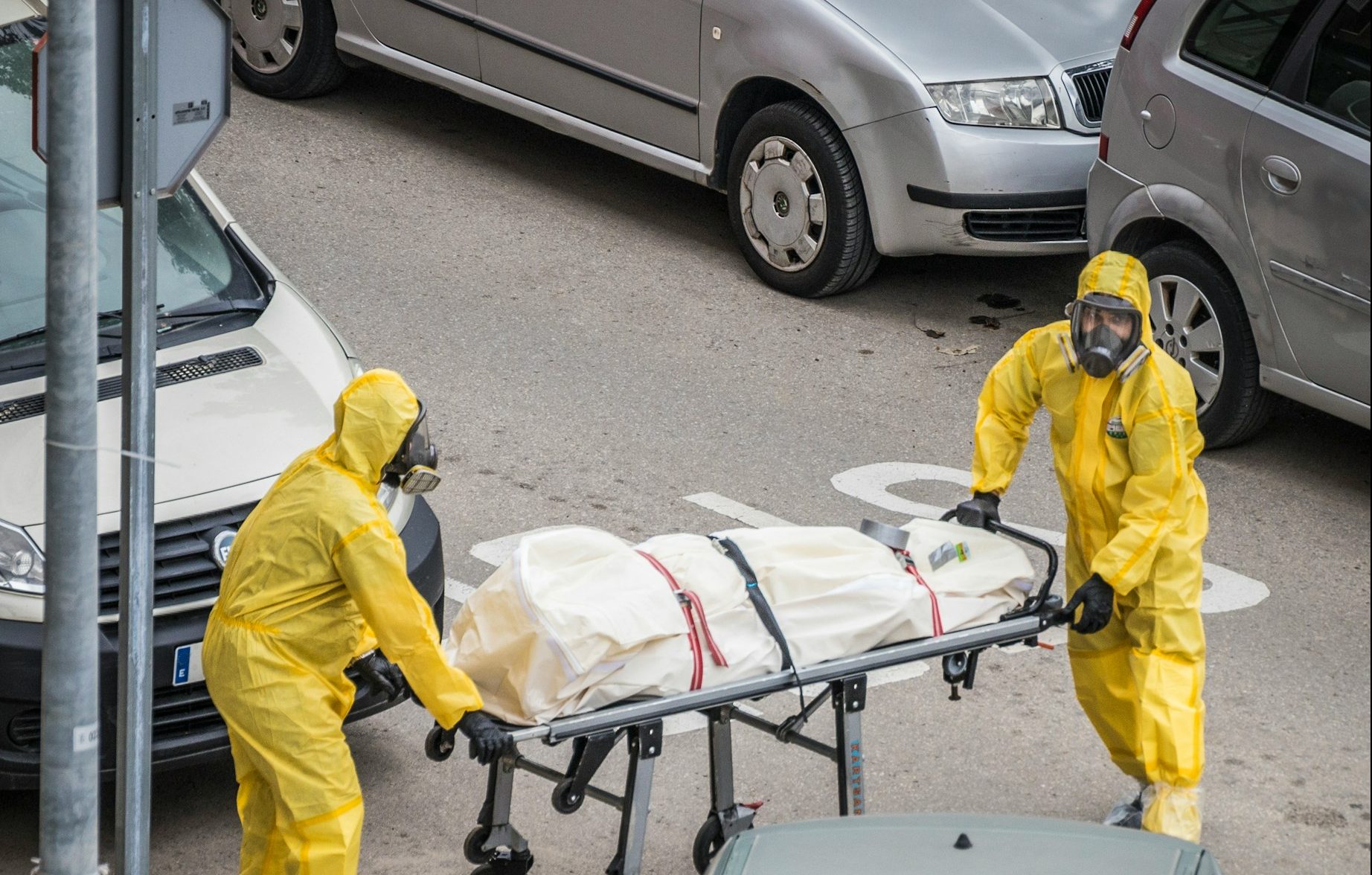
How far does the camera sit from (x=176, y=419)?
511cm

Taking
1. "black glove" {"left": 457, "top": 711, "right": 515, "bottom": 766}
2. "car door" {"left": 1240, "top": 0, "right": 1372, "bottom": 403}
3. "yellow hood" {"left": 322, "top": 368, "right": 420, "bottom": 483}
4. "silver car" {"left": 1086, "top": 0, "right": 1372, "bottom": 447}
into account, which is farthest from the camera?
"silver car" {"left": 1086, "top": 0, "right": 1372, "bottom": 447}

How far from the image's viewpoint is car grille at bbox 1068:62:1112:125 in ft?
27.1

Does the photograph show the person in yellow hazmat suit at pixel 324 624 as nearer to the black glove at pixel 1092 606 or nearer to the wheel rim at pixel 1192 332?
the black glove at pixel 1092 606

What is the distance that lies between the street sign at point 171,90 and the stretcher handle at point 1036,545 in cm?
225

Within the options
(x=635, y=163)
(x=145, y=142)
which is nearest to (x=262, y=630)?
(x=145, y=142)

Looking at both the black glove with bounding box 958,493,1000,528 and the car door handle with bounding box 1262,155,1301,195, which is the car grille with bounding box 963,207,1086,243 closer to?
the car door handle with bounding box 1262,155,1301,195

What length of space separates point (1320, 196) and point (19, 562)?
343cm

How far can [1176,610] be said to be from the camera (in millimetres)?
4785

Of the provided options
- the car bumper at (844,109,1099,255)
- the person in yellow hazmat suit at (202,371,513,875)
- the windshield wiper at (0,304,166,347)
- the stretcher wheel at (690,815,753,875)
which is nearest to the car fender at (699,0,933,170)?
the car bumper at (844,109,1099,255)

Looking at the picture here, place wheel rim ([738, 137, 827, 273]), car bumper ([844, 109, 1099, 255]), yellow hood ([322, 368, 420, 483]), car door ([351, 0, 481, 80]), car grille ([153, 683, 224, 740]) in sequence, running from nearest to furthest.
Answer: yellow hood ([322, 368, 420, 483]), car grille ([153, 683, 224, 740]), car bumper ([844, 109, 1099, 255]), wheel rim ([738, 137, 827, 273]), car door ([351, 0, 481, 80])

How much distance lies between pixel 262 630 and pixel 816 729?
7.40ft

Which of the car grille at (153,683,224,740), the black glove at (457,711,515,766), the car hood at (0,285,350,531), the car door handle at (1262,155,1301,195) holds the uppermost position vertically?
the car door handle at (1262,155,1301,195)

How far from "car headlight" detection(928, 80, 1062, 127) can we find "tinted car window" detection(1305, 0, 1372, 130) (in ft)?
9.65

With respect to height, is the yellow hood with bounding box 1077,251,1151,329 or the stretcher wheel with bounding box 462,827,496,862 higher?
the yellow hood with bounding box 1077,251,1151,329
